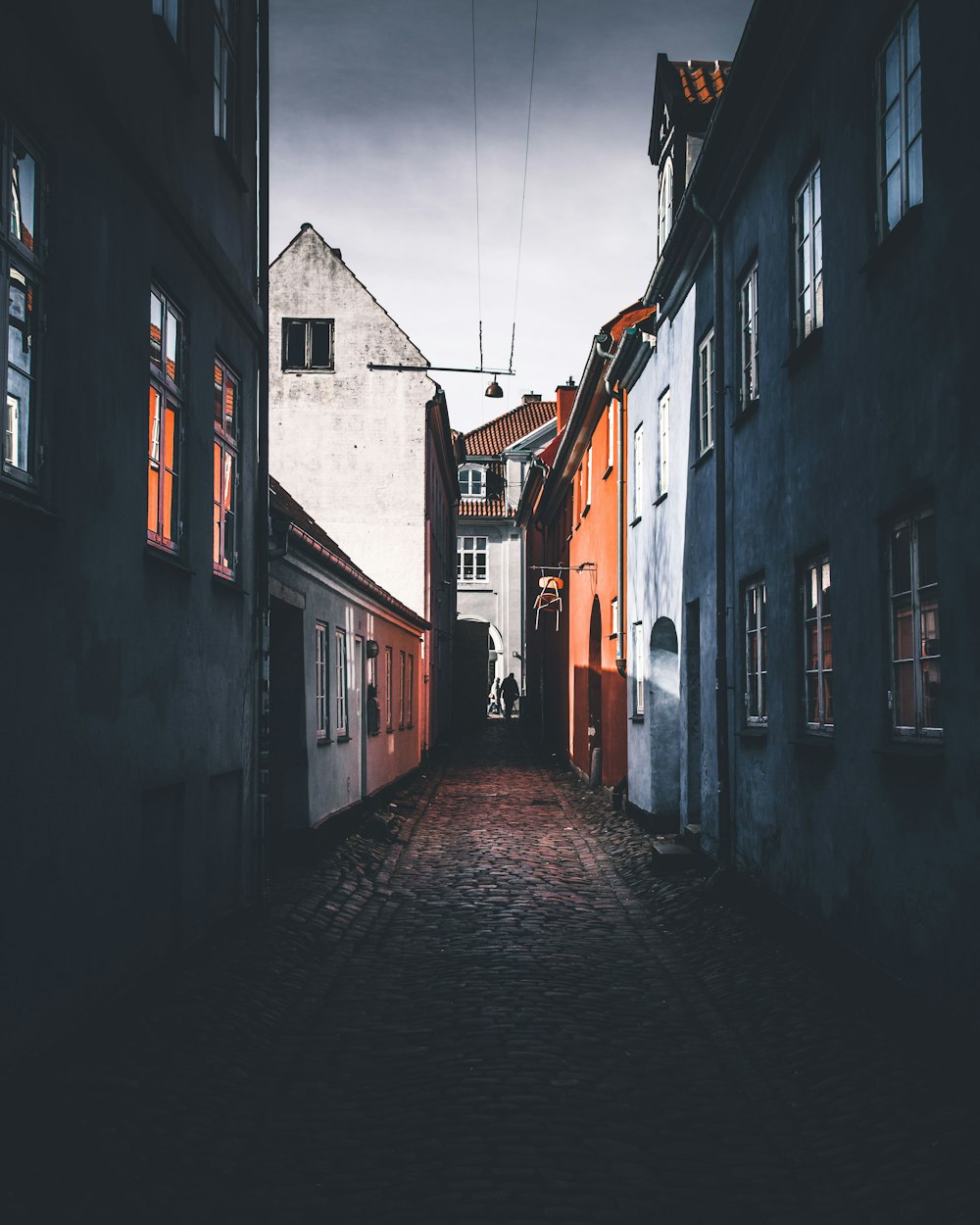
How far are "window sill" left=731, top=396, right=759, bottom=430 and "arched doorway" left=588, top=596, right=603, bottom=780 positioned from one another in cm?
1108

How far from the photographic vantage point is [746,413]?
11.1 meters

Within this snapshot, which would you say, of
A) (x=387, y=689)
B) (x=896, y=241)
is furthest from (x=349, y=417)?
(x=896, y=241)

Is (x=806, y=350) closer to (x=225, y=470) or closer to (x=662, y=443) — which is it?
(x=225, y=470)

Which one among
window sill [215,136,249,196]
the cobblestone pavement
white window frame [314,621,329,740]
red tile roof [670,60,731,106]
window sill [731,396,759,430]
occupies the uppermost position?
red tile roof [670,60,731,106]

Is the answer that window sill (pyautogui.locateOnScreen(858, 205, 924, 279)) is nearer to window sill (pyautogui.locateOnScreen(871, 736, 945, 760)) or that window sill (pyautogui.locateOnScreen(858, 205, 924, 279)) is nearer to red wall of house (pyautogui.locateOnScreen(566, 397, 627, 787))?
window sill (pyautogui.locateOnScreen(871, 736, 945, 760))

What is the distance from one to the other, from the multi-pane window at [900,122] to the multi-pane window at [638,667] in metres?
10.1

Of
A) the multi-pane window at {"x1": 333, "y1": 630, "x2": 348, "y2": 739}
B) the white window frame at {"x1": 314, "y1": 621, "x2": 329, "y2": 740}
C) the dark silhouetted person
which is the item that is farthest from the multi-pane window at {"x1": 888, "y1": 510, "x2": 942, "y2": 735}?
the dark silhouetted person

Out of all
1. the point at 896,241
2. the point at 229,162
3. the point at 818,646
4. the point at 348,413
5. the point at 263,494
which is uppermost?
the point at 348,413

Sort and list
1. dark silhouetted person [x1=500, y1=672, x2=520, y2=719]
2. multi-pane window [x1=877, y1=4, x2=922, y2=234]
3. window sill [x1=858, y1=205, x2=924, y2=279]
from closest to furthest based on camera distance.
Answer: window sill [x1=858, y1=205, x2=924, y2=279]
multi-pane window [x1=877, y1=4, x2=922, y2=234]
dark silhouetted person [x1=500, y1=672, x2=520, y2=719]

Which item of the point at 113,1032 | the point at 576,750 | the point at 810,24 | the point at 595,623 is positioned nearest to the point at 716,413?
the point at 810,24

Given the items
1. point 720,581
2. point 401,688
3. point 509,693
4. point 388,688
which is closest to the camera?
point 720,581

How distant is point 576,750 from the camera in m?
26.6

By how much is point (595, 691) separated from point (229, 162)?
1582cm

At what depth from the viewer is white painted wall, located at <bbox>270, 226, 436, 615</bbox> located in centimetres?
2873
